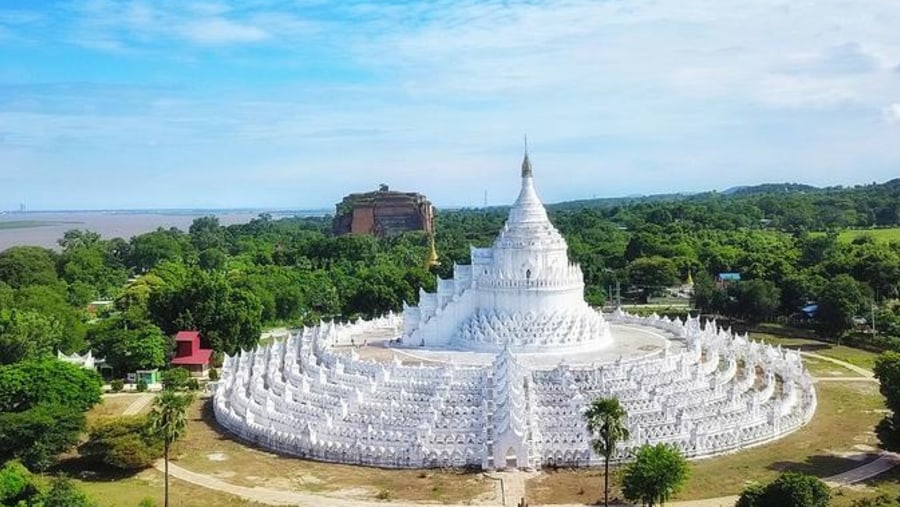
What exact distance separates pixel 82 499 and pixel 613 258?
313 feet

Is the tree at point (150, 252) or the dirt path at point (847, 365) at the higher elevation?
the tree at point (150, 252)

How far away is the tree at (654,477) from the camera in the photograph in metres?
35.2

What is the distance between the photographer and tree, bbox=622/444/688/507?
115ft

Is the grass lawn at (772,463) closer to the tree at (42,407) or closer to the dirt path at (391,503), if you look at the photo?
the dirt path at (391,503)

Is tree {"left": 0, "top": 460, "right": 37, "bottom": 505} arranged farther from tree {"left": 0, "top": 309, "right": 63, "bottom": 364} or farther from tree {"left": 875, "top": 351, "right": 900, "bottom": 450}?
tree {"left": 875, "top": 351, "right": 900, "bottom": 450}

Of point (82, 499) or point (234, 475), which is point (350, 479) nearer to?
point (234, 475)

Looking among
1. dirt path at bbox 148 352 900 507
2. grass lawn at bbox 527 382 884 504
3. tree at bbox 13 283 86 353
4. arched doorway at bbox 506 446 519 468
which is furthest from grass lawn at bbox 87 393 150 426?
grass lawn at bbox 527 382 884 504

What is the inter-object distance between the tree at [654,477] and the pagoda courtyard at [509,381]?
633cm

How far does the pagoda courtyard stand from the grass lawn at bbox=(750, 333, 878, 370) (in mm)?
10020

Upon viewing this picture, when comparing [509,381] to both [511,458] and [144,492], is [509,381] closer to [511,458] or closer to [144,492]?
[511,458]

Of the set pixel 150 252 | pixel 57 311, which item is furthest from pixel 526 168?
pixel 150 252

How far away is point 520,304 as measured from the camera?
59.8 metres

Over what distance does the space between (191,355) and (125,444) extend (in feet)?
82.5

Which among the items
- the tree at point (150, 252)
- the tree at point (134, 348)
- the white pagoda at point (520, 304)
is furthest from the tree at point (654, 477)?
the tree at point (150, 252)
